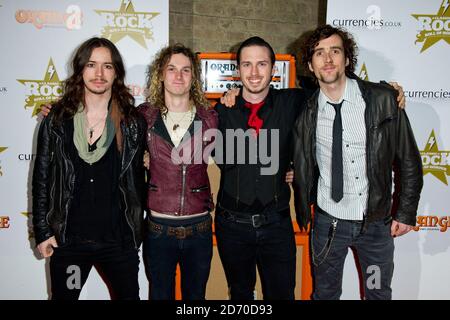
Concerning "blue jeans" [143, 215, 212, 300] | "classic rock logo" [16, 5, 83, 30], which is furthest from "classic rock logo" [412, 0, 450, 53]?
"classic rock logo" [16, 5, 83, 30]

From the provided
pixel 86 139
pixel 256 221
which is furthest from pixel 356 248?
pixel 86 139

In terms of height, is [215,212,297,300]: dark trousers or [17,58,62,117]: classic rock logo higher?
[17,58,62,117]: classic rock logo

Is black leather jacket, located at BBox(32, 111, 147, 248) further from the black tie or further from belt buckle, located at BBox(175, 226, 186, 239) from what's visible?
the black tie

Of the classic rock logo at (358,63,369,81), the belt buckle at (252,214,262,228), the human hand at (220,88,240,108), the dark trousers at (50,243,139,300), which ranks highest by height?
the classic rock logo at (358,63,369,81)

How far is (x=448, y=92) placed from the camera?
2.83 metres

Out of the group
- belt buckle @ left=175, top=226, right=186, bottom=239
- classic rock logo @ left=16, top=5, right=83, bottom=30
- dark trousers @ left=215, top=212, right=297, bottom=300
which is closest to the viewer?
belt buckle @ left=175, top=226, right=186, bottom=239

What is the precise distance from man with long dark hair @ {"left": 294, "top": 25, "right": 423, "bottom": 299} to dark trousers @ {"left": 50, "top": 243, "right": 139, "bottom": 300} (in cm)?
109

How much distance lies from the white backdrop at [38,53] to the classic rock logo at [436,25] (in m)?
1.94

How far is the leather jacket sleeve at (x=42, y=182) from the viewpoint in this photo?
1.96 meters

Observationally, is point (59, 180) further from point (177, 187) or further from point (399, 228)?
point (399, 228)

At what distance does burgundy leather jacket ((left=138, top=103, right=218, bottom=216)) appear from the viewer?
2061 millimetres

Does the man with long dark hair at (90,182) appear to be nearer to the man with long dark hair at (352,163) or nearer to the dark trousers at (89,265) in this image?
the dark trousers at (89,265)

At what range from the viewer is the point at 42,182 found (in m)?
1.97

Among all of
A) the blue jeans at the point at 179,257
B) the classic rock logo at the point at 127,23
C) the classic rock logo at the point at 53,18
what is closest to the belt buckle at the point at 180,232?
the blue jeans at the point at 179,257
